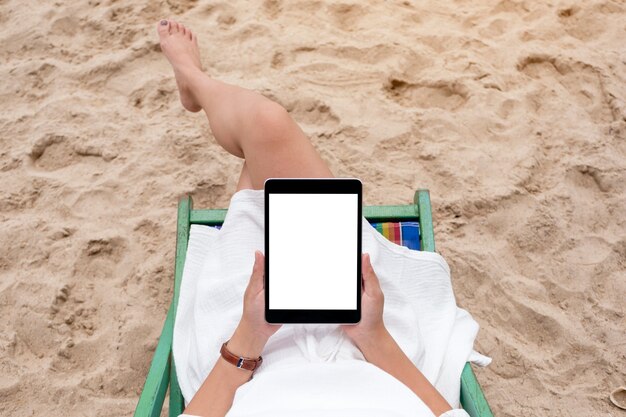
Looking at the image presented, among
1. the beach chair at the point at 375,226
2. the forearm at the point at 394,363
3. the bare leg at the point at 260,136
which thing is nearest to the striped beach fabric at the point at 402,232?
the beach chair at the point at 375,226

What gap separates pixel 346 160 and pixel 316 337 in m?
1.18

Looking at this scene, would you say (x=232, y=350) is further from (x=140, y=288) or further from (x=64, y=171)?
(x=64, y=171)

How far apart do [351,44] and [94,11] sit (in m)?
1.10

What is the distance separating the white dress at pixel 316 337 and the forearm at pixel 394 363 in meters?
0.04

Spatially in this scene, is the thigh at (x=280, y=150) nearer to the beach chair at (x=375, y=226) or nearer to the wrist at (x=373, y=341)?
the beach chair at (x=375, y=226)

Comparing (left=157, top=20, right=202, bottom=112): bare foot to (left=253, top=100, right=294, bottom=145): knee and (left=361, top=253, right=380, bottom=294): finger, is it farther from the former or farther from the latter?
(left=361, top=253, right=380, bottom=294): finger

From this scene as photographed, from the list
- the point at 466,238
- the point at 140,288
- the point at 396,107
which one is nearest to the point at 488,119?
the point at 396,107

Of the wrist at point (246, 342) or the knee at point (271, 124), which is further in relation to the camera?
the knee at point (271, 124)

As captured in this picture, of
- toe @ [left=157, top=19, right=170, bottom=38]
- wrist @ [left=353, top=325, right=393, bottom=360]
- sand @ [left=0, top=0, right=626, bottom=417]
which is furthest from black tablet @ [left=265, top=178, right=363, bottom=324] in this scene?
toe @ [left=157, top=19, right=170, bottom=38]

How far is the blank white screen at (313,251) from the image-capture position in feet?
4.37

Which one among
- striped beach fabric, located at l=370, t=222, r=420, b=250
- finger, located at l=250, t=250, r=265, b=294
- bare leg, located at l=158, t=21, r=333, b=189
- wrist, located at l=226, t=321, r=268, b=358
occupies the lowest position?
striped beach fabric, located at l=370, t=222, r=420, b=250

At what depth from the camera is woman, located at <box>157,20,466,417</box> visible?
1.38 metres

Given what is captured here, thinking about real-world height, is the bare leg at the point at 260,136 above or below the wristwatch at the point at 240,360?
above

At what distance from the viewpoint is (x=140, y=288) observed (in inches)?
87.7
